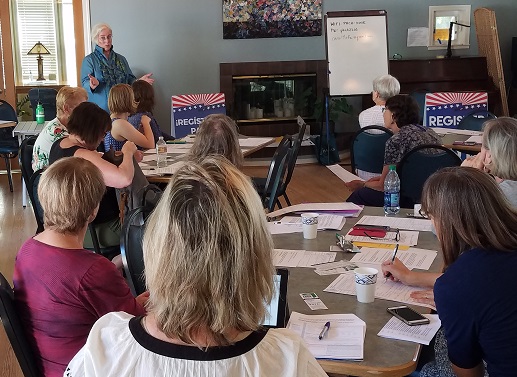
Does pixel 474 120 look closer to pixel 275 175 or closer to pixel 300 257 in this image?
pixel 275 175

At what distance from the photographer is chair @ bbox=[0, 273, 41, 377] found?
1.84m

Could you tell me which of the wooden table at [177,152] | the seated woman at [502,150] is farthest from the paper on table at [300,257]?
the wooden table at [177,152]

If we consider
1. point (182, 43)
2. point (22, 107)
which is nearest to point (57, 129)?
point (182, 43)

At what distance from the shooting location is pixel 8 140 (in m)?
7.11

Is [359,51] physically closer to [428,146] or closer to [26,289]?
[428,146]

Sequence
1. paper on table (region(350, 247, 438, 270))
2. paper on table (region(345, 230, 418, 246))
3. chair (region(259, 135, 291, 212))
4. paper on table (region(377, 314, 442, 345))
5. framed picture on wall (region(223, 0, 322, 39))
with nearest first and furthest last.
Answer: paper on table (region(377, 314, 442, 345))
paper on table (region(350, 247, 438, 270))
paper on table (region(345, 230, 418, 246))
chair (region(259, 135, 291, 212))
framed picture on wall (region(223, 0, 322, 39))

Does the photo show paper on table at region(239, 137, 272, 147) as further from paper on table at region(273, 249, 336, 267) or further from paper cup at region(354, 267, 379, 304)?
paper cup at region(354, 267, 379, 304)

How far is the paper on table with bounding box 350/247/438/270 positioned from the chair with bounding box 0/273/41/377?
112 centimetres

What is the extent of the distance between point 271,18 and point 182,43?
111 centimetres

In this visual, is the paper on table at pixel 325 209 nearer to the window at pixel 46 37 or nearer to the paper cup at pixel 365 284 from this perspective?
the paper cup at pixel 365 284

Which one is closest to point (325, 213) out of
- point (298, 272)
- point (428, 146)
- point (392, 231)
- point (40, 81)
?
point (392, 231)

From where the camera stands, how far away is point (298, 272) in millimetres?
2344

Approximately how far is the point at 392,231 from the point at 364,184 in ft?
5.67

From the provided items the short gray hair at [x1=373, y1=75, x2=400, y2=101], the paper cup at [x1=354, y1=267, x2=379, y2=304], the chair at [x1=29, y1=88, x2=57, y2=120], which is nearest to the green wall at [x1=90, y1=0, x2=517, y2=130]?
the chair at [x1=29, y1=88, x2=57, y2=120]
